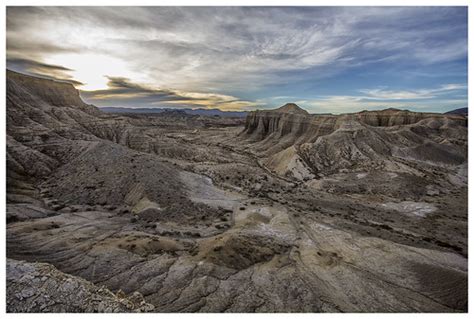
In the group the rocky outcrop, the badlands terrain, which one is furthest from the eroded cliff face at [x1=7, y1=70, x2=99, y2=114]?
the rocky outcrop

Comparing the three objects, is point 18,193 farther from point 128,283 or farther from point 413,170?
point 413,170

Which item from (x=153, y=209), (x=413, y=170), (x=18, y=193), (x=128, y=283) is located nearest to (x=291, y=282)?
(x=128, y=283)

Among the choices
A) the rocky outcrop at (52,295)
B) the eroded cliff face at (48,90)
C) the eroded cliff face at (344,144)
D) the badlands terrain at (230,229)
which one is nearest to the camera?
the rocky outcrop at (52,295)

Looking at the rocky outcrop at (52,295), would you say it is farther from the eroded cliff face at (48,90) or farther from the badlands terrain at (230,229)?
the eroded cliff face at (48,90)

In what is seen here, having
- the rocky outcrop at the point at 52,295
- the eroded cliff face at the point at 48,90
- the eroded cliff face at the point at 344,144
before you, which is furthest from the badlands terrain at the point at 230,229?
the eroded cliff face at the point at 48,90

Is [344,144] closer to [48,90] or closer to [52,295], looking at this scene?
[52,295]

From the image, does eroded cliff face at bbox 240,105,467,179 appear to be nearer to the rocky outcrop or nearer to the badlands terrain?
the badlands terrain

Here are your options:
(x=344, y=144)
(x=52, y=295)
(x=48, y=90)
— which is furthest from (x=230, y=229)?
(x=48, y=90)

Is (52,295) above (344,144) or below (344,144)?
below
